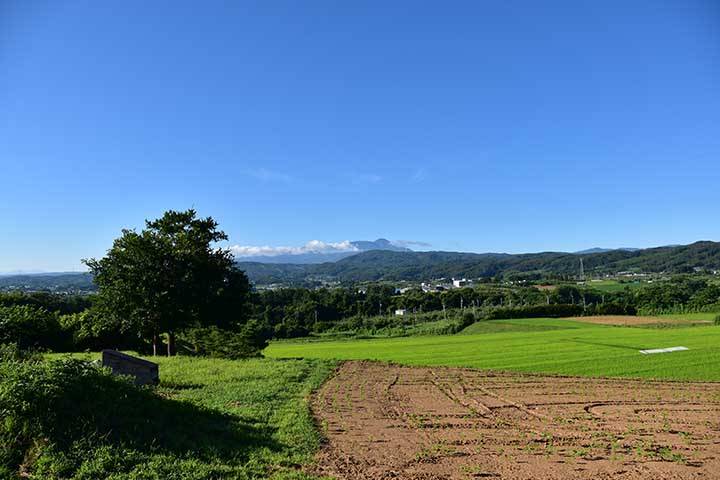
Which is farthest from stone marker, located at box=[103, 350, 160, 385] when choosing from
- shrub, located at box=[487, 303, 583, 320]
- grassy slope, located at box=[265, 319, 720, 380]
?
shrub, located at box=[487, 303, 583, 320]

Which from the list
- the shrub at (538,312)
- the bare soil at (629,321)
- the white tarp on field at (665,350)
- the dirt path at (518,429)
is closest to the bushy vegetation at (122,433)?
the dirt path at (518,429)

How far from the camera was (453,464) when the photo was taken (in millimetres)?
9320

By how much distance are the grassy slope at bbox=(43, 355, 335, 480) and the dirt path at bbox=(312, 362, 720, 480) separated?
0.77 meters

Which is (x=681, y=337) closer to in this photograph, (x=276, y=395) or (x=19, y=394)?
(x=276, y=395)

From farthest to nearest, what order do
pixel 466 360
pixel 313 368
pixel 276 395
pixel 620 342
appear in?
pixel 620 342 < pixel 466 360 < pixel 313 368 < pixel 276 395

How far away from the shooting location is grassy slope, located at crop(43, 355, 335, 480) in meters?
7.82

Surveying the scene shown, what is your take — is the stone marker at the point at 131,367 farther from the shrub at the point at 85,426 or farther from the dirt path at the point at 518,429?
the dirt path at the point at 518,429

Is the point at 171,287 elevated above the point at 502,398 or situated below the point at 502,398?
A: above

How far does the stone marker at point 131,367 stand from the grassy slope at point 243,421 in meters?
0.59

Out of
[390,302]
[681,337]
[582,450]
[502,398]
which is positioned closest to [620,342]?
[681,337]

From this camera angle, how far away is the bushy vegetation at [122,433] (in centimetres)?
752

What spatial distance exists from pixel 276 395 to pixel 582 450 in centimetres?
960

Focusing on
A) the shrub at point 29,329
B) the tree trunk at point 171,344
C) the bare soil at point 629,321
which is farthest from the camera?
the bare soil at point 629,321

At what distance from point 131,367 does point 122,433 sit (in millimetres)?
8034
